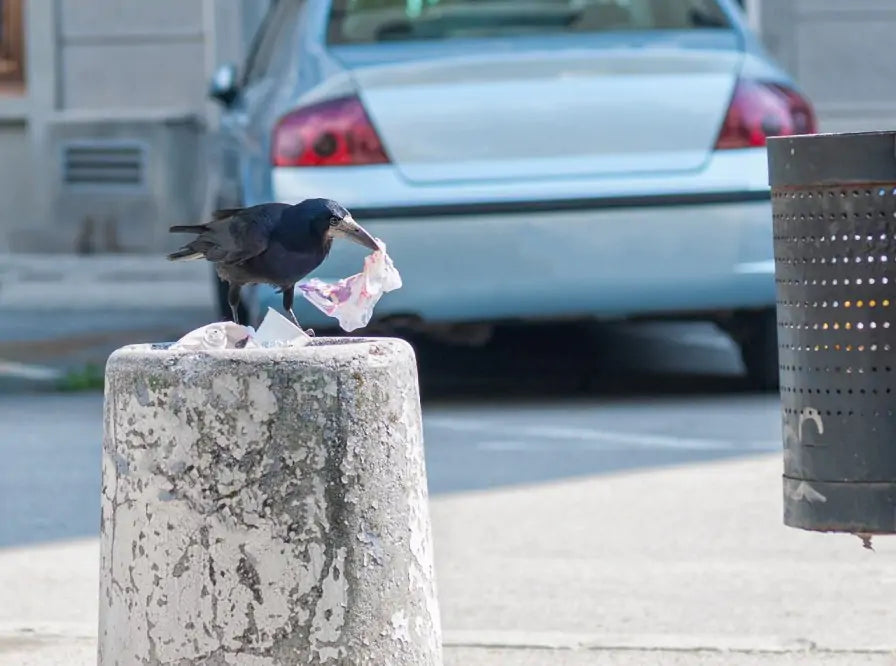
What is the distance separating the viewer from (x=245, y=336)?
3.54 meters

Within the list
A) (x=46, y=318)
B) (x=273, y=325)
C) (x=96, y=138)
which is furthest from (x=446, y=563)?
(x=96, y=138)

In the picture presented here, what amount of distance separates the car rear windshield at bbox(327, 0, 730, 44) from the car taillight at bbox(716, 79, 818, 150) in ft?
2.29

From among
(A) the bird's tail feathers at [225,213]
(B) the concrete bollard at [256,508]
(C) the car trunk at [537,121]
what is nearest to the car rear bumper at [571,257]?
(C) the car trunk at [537,121]

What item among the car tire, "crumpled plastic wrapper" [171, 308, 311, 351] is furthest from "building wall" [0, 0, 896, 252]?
"crumpled plastic wrapper" [171, 308, 311, 351]

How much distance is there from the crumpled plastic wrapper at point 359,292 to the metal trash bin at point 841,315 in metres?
0.79

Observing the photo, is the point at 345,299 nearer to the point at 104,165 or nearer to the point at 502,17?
the point at 502,17

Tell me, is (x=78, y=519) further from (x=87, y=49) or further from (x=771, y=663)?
(x=87, y=49)

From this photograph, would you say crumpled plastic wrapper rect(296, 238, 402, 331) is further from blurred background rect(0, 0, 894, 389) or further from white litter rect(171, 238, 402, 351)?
blurred background rect(0, 0, 894, 389)

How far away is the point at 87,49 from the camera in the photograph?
16266 millimetres

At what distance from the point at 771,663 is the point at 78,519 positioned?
2.55 metres

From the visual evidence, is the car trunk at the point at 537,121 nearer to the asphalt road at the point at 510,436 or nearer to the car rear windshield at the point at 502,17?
the car rear windshield at the point at 502,17

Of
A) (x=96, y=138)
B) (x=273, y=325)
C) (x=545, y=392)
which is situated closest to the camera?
(x=273, y=325)

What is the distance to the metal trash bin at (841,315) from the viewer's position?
12.5ft

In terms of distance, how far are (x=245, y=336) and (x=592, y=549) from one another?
2.19 metres
